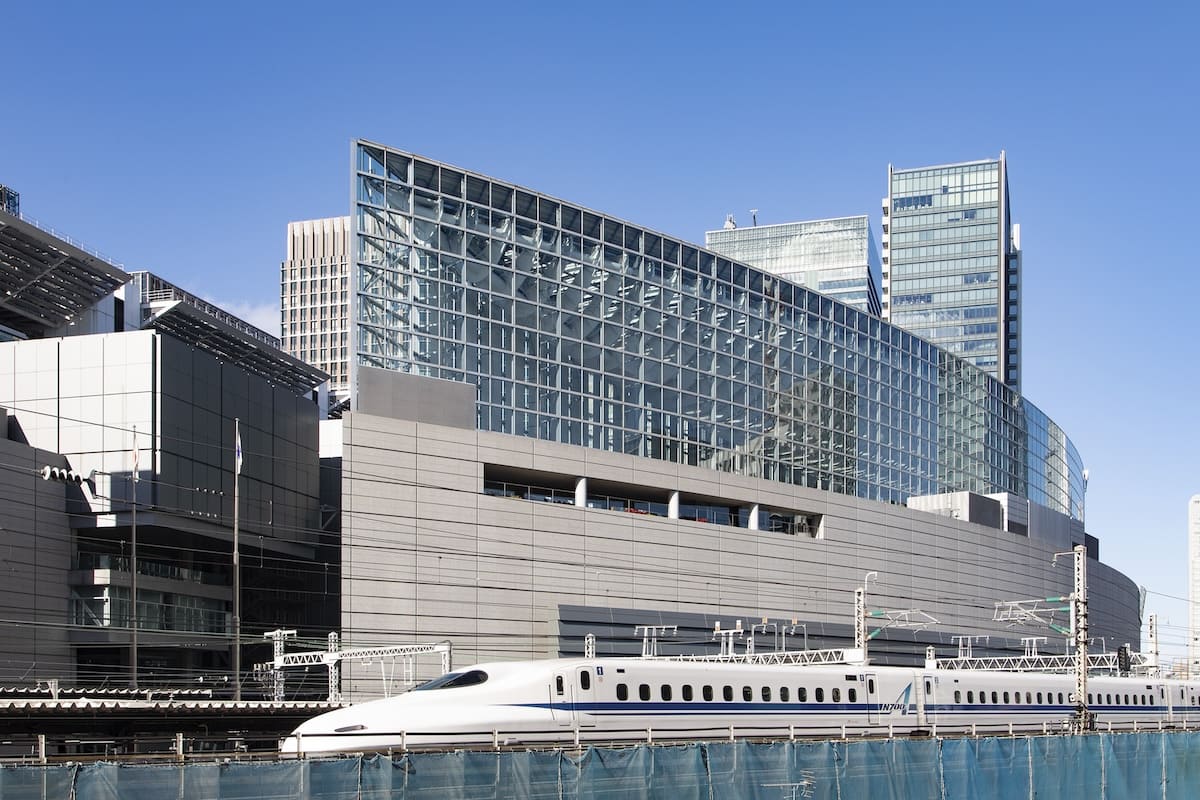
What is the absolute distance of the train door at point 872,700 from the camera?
153 ft

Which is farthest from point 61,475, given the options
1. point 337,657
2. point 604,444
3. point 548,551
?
point 604,444

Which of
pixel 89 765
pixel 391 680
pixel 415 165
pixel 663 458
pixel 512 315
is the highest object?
pixel 415 165

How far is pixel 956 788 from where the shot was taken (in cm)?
3130

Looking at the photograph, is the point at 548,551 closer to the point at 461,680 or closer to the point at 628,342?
the point at 628,342

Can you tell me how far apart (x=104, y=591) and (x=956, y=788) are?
171 feet

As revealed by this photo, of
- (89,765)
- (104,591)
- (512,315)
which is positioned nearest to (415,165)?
(512,315)

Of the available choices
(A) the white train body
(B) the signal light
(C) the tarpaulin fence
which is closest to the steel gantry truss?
(B) the signal light

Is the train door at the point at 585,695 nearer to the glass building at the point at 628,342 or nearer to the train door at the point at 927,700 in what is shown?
the train door at the point at 927,700

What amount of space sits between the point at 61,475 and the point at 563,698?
42699mm

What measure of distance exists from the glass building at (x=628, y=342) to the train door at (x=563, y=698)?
1361 inches

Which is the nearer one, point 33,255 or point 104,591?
point 104,591

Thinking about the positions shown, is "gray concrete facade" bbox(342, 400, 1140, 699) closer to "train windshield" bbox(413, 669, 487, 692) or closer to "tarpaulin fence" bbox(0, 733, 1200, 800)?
"train windshield" bbox(413, 669, 487, 692)

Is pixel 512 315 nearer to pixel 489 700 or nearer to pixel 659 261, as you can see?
pixel 659 261

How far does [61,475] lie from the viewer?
225 feet
